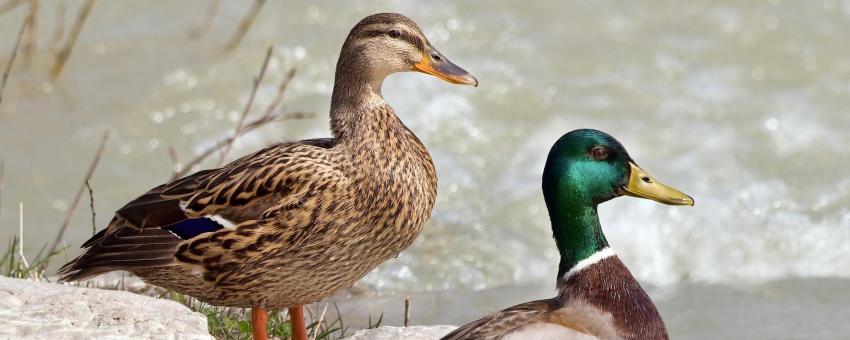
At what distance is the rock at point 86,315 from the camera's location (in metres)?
4.29

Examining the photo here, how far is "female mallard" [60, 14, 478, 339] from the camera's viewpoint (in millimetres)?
4973

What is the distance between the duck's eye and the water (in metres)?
2.82

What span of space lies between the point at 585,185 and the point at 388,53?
110 cm

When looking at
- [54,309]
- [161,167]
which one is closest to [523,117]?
[161,167]

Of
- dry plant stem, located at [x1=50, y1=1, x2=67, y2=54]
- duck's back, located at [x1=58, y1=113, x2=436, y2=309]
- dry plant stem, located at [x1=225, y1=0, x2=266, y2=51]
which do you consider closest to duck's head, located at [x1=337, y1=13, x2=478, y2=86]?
duck's back, located at [x1=58, y1=113, x2=436, y2=309]

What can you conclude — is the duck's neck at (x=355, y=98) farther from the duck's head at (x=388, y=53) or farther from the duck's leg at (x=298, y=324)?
the duck's leg at (x=298, y=324)

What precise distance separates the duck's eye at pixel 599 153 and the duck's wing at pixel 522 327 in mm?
560

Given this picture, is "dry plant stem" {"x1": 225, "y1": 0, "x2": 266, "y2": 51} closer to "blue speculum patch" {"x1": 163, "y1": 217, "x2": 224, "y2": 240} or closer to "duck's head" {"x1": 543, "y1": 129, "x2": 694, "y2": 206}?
"blue speculum patch" {"x1": 163, "y1": 217, "x2": 224, "y2": 240}

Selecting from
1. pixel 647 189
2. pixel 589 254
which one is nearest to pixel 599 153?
pixel 647 189

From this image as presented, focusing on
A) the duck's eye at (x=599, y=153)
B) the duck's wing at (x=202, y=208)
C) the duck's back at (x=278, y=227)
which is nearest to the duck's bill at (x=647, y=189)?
the duck's eye at (x=599, y=153)

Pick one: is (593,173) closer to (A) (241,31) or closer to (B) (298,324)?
(B) (298,324)

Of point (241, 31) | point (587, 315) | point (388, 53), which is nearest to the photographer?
point (587, 315)

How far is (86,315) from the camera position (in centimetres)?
443

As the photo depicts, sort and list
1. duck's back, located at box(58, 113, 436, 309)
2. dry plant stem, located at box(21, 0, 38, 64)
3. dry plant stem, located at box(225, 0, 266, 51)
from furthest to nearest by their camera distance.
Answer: dry plant stem, located at box(225, 0, 266, 51) < dry plant stem, located at box(21, 0, 38, 64) < duck's back, located at box(58, 113, 436, 309)
